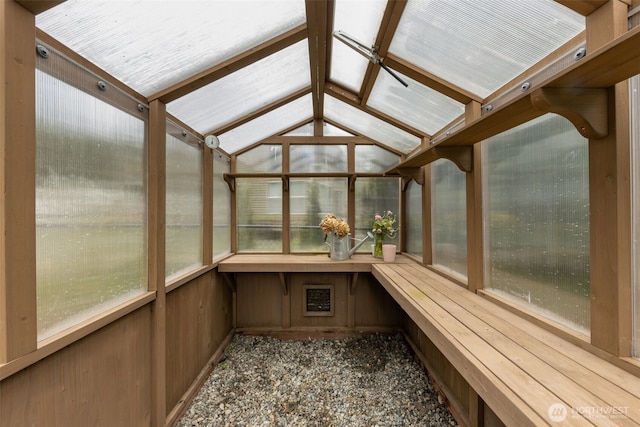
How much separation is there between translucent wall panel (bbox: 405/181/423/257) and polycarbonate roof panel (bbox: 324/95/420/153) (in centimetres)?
43

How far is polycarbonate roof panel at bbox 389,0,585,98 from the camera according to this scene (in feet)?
3.15

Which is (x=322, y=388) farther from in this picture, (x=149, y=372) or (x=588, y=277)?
(x=588, y=277)

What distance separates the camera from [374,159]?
283 centimetres

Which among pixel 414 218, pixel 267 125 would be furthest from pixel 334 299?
pixel 267 125

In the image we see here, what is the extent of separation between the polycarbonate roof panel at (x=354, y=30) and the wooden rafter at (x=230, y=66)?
0.24m

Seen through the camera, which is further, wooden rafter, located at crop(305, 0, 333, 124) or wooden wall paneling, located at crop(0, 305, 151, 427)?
wooden rafter, located at crop(305, 0, 333, 124)

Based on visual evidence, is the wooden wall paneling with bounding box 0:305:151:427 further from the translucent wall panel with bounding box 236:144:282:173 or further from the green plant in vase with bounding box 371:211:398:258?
the green plant in vase with bounding box 371:211:398:258

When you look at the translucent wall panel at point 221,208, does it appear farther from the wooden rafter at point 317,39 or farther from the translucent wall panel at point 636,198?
the translucent wall panel at point 636,198

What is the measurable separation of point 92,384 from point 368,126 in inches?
106

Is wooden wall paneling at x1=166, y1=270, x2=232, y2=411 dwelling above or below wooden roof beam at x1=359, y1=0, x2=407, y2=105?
below

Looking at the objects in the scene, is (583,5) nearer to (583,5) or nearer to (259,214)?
(583,5)

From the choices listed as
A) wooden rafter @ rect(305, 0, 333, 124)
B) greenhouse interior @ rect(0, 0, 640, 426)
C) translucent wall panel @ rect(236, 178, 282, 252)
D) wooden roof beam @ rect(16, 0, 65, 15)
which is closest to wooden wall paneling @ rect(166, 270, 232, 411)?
greenhouse interior @ rect(0, 0, 640, 426)

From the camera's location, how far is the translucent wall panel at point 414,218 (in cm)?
243

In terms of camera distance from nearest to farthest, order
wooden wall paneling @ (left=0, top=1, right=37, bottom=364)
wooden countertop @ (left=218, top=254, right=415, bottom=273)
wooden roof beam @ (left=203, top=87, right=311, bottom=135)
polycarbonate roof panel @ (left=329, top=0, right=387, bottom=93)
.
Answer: wooden wall paneling @ (left=0, top=1, right=37, bottom=364) < polycarbonate roof panel @ (left=329, top=0, right=387, bottom=93) < wooden roof beam @ (left=203, top=87, right=311, bottom=135) < wooden countertop @ (left=218, top=254, right=415, bottom=273)
